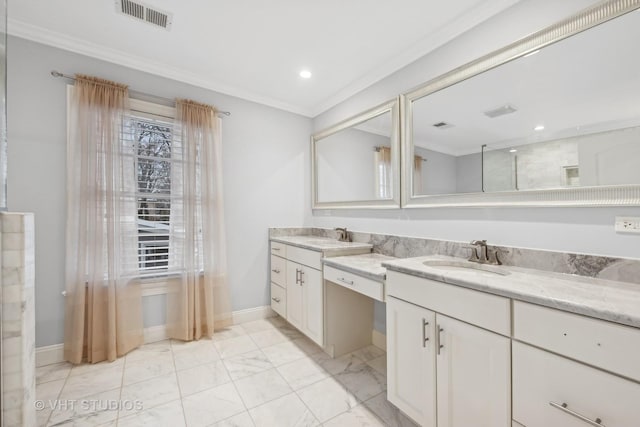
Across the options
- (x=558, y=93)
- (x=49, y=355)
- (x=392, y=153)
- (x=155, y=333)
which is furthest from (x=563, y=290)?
(x=49, y=355)

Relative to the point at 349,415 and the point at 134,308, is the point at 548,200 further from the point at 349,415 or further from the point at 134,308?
the point at 134,308

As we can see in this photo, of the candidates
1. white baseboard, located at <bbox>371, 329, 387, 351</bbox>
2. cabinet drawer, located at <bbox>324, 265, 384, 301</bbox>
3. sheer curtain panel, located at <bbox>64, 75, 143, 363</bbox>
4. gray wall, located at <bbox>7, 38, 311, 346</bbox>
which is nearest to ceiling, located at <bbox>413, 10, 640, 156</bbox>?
cabinet drawer, located at <bbox>324, 265, 384, 301</bbox>

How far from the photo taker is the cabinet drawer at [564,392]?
0.78 metres

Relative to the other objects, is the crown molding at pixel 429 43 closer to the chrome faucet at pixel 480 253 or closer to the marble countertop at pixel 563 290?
the chrome faucet at pixel 480 253

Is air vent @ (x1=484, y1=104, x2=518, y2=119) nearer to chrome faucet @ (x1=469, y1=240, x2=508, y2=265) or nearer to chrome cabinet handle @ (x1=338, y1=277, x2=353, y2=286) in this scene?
chrome faucet @ (x1=469, y1=240, x2=508, y2=265)

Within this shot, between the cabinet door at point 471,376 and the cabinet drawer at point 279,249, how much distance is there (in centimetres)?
171

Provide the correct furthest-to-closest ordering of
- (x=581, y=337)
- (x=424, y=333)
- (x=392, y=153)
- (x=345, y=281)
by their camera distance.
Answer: (x=392, y=153) < (x=345, y=281) < (x=424, y=333) < (x=581, y=337)

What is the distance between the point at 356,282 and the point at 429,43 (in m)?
1.85

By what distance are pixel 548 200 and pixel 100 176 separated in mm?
3128

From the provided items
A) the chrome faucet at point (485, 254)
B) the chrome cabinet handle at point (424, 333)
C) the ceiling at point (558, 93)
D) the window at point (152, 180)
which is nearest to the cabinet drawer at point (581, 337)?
the chrome cabinet handle at point (424, 333)

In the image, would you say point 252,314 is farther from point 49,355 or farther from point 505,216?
point 505,216

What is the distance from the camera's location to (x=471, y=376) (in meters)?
1.12

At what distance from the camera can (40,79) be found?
199 cm

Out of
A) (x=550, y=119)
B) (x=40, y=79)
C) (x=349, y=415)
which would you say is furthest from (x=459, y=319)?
(x=40, y=79)
